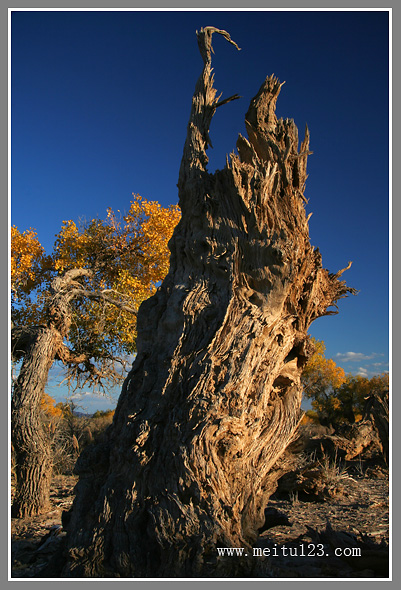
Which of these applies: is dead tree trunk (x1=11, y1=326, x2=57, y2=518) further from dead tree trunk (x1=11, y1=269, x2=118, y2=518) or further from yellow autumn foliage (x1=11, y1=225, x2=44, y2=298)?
yellow autumn foliage (x1=11, y1=225, x2=44, y2=298)

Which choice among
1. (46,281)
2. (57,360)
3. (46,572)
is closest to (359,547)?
(46,572)

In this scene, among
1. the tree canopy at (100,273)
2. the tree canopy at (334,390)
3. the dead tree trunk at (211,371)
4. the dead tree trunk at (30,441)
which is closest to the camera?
the dead tree trunk at (211,371)

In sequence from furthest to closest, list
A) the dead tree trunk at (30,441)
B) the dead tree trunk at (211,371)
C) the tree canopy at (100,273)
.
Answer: the tree canopy at (100,273) < the dead tree trunk at (30,441) < the dead tree trunk at (211,371)

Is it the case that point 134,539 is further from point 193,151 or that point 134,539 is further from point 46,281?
point 46,281

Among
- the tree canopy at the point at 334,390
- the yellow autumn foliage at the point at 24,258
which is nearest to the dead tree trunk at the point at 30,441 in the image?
the yellow autumn foliage at the point at 24,258

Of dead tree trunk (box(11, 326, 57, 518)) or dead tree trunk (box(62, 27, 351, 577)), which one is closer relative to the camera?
dead tree trunk (box(62, 27, 351, 577))

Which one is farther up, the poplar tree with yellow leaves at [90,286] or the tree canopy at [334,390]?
the poplar tree with yellow leaves at [90,286]

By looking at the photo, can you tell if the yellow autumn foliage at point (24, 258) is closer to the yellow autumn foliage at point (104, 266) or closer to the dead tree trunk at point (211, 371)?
the yellow autumn foliage at point (104, 266)

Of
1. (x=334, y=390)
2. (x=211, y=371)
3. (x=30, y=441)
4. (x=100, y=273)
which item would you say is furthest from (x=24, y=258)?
(x=334, y=390)

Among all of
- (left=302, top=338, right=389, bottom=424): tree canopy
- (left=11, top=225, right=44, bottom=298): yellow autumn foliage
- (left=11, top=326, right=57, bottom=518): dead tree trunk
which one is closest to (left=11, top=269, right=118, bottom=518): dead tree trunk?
(left=11, top=326, right=57, bottom=518): dead tree trunk

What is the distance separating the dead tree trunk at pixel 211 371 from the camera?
3.85m

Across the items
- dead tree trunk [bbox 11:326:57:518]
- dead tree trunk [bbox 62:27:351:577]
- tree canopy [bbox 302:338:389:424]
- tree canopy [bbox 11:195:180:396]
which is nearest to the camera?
dead tree trunk [bbox 62:27:351:577]

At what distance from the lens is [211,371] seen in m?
4.24

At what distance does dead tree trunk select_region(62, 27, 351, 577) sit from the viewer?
152 inches
